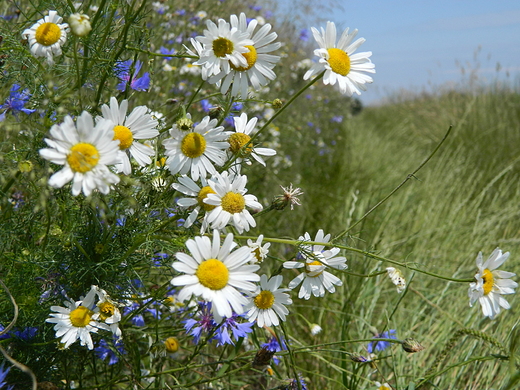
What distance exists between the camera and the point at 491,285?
2.96ft

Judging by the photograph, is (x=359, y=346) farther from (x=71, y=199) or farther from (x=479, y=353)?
(x=71, y=199)

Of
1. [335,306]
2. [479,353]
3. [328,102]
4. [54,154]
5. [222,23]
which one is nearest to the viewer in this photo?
[54,154]

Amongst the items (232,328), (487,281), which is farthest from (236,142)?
(487,281)

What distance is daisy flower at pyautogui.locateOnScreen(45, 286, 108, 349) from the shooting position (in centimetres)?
83

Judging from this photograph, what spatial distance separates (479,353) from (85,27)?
4.93 ft

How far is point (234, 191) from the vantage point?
2.77 feet

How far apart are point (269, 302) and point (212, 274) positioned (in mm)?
239

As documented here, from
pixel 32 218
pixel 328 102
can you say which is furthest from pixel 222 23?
pixel 328 102

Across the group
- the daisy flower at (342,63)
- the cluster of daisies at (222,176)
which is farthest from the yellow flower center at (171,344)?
the daisy flower at (342,63)

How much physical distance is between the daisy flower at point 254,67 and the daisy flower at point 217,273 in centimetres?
32

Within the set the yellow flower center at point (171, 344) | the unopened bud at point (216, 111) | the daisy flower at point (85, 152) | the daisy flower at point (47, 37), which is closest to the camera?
the daisy flower at point (85, 152)

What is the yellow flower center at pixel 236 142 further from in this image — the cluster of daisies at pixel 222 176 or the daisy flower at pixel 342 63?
the daisy flower at pixel 342 63

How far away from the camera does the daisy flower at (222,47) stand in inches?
33.0

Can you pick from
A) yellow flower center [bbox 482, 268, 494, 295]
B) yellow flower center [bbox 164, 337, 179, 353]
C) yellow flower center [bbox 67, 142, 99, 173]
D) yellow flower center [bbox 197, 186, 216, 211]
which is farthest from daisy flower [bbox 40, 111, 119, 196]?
yellow flower center [bbox 482, 268, 494, 295]
